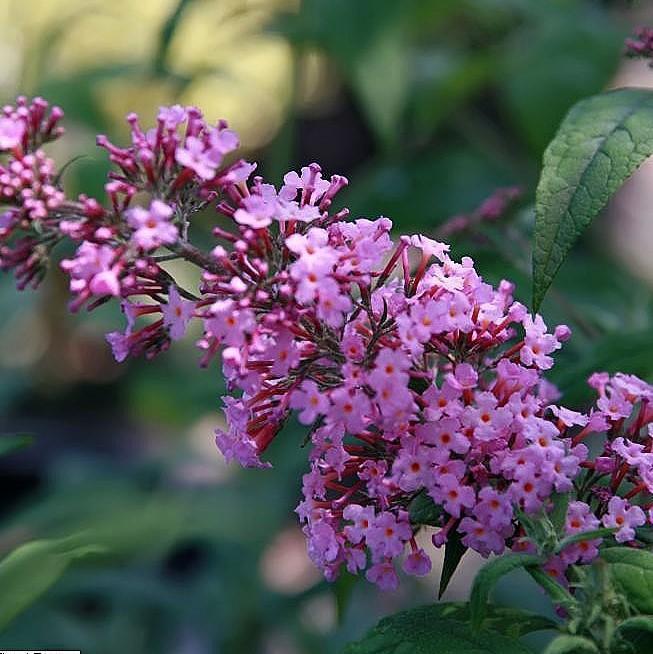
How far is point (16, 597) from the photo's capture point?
3.61 feet

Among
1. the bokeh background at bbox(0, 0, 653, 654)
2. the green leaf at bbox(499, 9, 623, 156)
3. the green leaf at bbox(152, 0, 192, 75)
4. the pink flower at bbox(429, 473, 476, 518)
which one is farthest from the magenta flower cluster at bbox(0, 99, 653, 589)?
the green leaf at bbox(499, 9, 623, 156)

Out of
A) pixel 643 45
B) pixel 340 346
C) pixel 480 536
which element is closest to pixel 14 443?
pixel 340 346

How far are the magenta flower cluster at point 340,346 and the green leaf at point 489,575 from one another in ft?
0.14

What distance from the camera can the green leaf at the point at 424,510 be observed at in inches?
41.6

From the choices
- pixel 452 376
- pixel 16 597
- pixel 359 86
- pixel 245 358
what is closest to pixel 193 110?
pixel 245 358

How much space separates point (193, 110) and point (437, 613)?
0.53 metres

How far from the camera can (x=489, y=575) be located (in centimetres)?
94

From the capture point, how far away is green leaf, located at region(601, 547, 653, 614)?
961 mm

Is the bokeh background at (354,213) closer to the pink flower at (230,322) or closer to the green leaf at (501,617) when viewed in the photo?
the green leaf at (501,617)

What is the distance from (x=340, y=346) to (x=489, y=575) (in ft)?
0.81

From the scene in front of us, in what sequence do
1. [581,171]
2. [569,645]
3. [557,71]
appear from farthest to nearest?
[557,71] < [581,171] < [569,645]

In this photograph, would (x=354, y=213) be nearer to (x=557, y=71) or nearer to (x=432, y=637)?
(x=557, y=71)

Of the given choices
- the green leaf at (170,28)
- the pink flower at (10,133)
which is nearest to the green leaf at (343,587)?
the pink flower at (10,133)

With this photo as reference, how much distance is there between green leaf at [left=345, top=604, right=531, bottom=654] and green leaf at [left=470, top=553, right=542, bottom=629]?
4cm
